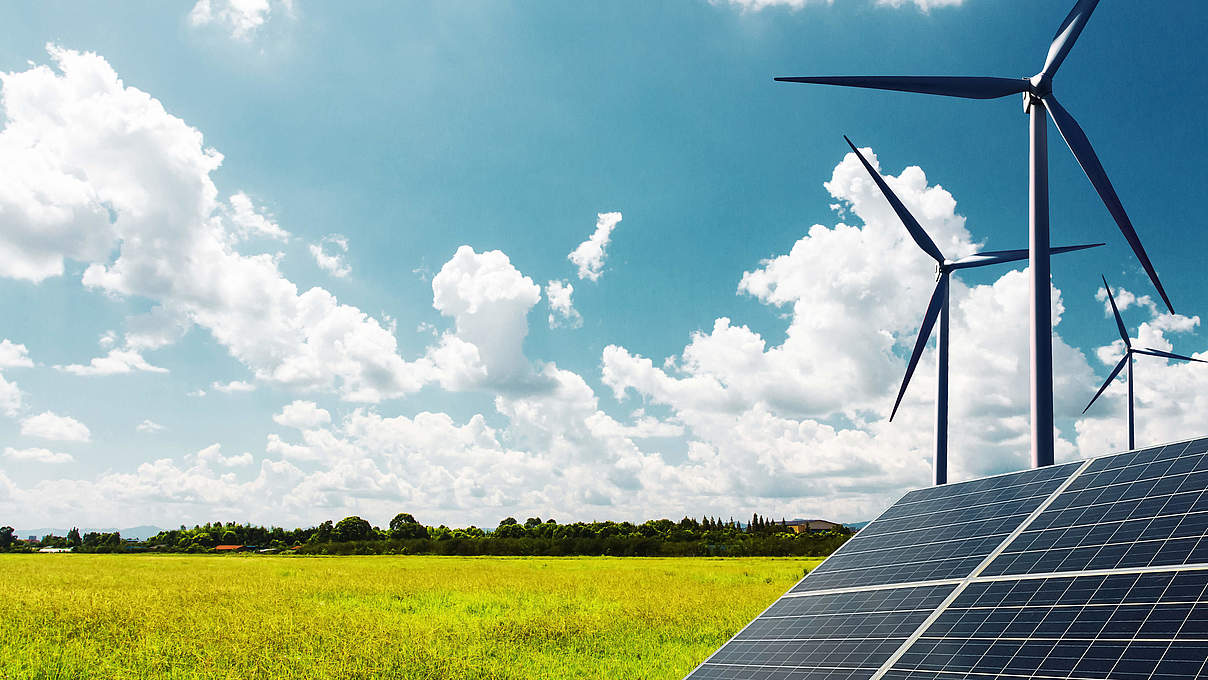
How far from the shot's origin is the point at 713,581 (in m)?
47.8

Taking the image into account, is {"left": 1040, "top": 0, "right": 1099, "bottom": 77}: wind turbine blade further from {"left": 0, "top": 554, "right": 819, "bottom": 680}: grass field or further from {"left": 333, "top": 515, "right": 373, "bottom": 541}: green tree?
{"left": 333, "top": 515, "right": 373, "bottom": 541}: green tree

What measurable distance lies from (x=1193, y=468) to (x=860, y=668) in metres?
6.67

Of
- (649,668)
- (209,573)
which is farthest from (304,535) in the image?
(649,668)

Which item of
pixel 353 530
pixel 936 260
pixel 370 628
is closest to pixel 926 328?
pixel 936 260

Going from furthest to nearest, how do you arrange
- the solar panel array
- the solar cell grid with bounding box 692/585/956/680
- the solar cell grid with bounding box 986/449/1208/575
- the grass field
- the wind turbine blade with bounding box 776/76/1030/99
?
the grass field, the wind turbine blade with bounding box 776/76/1030/99, the solar cell grid with bounding box 692/585/956/680, the solar cell grid with bounding box 986/449/1208/575, the solar panel array

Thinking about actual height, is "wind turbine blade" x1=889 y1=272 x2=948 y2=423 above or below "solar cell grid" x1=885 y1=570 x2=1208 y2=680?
above

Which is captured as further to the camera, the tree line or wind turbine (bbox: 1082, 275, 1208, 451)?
the tree line

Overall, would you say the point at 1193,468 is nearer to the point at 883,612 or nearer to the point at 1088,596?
the point at 1088,596

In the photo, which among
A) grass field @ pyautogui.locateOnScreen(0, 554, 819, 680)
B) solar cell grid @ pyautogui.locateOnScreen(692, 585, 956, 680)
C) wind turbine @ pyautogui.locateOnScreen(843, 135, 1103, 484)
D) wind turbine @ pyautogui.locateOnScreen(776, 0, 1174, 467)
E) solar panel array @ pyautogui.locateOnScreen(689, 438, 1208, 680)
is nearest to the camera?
solar panel array @ pyautogui.locateOnScreen(689, 438, 1208, 680)

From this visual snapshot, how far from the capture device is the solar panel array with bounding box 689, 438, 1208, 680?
887cm

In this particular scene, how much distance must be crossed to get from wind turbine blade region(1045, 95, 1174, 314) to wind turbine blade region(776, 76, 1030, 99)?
4.15 ft

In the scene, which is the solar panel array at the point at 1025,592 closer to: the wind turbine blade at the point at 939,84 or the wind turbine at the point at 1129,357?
the wind turbine blade at the point at 939,84

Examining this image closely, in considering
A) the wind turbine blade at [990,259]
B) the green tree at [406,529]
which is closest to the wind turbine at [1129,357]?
the wind turbine blade at [990,259]

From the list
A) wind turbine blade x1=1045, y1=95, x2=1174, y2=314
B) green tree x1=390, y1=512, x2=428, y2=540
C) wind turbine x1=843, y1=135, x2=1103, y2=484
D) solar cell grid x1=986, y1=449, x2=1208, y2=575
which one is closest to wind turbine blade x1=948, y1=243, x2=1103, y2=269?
wind turbine x1=843, y1=135, x2=1103, y2=484
